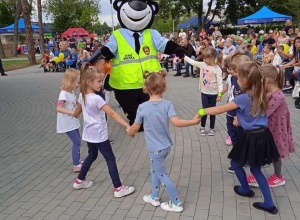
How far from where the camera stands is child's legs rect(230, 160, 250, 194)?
3205mm

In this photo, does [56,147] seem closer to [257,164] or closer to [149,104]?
[149,104]

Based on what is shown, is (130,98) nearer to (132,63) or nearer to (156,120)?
(132,63)

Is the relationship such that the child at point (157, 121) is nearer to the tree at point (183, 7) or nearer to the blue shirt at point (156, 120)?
the blue shirt at point (156, 120)

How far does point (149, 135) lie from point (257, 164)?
1.09 metres

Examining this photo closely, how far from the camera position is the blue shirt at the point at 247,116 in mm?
2932

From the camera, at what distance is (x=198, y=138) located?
537 centimetres

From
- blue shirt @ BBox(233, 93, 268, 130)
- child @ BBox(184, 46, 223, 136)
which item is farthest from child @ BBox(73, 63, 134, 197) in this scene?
child @ BBox(184, 46, 223, 136)

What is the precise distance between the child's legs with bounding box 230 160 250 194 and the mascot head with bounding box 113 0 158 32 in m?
2.70

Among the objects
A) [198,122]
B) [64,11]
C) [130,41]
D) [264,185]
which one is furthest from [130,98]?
[64,11]

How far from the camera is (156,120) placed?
2.96m

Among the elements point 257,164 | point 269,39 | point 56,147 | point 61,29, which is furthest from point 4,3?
point 257,164

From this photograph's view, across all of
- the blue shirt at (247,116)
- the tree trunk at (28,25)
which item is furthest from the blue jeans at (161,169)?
the tree trunk at (28,25)

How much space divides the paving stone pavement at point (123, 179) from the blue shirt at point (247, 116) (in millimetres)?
894

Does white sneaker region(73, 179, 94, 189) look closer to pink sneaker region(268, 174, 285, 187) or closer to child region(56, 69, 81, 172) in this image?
child region(56, 69, 81, 172)
